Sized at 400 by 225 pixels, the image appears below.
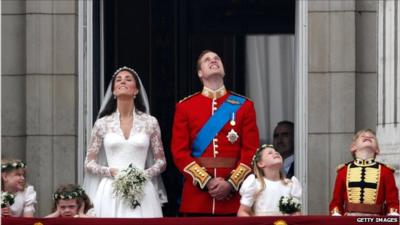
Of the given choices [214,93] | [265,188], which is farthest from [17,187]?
[265,188]

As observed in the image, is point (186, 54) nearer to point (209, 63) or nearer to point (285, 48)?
point (285, 48)

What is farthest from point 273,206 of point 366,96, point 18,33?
point 18,33

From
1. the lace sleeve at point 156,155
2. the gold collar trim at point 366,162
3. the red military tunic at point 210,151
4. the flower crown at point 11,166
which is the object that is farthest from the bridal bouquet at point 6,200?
the gold collar trim at point 366,162

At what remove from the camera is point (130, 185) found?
50.1 feet

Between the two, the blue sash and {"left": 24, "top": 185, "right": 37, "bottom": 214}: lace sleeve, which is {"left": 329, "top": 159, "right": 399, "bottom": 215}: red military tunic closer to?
the blue sash

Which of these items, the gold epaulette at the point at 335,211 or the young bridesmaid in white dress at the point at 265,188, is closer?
the young bridesmaid in white dress at the point at 265,188

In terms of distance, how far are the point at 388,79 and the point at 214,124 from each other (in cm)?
181

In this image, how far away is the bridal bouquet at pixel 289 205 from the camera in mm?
14594

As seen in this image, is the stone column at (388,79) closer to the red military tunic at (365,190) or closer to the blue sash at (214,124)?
the red military tunic at (365,190)

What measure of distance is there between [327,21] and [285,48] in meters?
2.07

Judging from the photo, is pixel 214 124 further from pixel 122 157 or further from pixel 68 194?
pixel 68 194

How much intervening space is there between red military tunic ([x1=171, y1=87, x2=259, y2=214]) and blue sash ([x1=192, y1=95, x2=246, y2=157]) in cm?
3

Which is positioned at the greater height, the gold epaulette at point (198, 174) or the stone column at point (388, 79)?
the stone column at point (388, 79)

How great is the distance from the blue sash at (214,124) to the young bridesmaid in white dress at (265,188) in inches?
29.5
